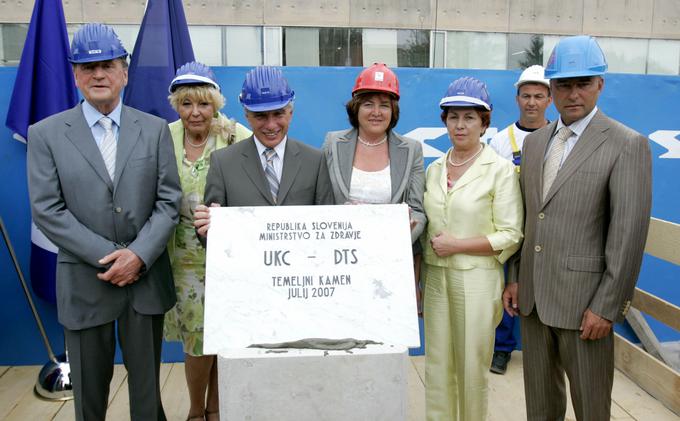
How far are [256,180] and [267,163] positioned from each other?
109mm

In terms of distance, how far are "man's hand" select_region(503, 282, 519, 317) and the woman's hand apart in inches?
14.0

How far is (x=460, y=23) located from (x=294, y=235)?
10895 mm

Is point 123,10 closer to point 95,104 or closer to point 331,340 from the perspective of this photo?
point 95,104

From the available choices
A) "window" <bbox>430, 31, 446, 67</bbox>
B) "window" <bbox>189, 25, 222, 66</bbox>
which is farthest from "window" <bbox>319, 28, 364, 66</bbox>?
"window" <bbox>189, 25, 222, 66</bbox>

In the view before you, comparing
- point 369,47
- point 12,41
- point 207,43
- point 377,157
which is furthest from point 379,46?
point 377,157

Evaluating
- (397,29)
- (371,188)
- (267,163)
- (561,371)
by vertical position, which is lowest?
(561,371)

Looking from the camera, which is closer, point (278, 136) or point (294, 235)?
point (294, 235)

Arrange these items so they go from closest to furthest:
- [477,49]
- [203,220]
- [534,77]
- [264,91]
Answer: [203,220]
[264,91]
[534,77]
[477,49]

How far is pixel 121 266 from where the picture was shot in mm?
2367

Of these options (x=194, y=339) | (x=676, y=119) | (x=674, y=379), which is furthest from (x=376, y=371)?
(x=676, y=119)

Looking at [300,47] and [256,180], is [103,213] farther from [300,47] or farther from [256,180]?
[300,47]

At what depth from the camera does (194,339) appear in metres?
2.97

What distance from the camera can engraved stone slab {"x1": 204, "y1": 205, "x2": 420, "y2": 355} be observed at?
1.99 metres

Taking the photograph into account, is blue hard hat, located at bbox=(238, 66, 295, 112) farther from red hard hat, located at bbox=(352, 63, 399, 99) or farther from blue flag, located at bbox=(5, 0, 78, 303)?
blue flag, located at bbox=(5, 0, 78, 303)
